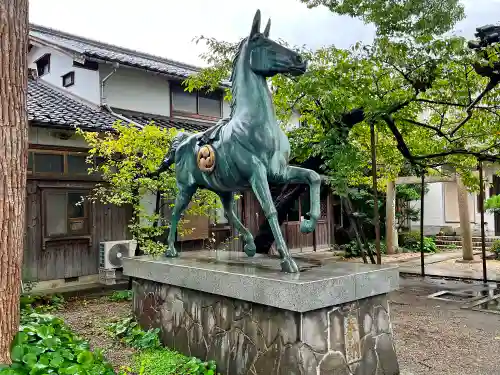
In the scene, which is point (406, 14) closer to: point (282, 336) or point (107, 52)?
point (282, 336)

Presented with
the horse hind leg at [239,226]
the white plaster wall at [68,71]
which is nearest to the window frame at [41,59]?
the white plaster wall at [68,71]

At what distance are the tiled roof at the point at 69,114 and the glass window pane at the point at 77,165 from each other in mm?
877

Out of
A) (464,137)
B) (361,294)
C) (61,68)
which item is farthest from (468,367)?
(61,68)

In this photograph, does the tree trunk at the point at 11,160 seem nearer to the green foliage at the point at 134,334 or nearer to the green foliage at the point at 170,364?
the green foliage at the point at 170,364

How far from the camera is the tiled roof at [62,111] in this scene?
346 inches

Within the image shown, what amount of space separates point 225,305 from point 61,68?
1146 cm

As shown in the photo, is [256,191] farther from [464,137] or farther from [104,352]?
[464,137]

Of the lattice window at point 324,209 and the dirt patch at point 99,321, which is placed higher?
the lattice window at point 324,209

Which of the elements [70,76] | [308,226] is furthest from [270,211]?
[70,76]

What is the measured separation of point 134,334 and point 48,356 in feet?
4.94

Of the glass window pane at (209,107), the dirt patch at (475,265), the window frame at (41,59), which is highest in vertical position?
the window frame at (41,59)

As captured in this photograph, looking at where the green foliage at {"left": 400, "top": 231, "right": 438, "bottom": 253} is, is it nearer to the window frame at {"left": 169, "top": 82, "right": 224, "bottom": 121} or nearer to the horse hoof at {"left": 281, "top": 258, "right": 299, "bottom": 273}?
the window frame at {"left": 169, "top": 82, "right": 224, "bottom": 121}

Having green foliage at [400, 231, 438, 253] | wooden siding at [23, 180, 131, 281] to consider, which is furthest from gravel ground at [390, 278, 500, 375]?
green foliage at [400, 231, 438, 253]

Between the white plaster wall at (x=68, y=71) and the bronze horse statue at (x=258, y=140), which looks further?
the white plaster wall at (x=68, y=71)
